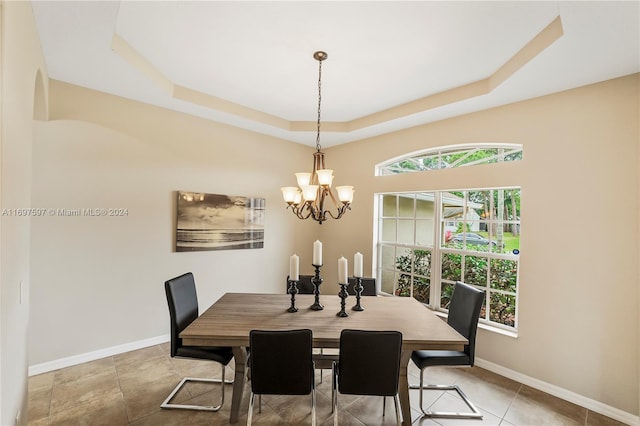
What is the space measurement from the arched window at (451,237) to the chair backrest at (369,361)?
1.91 metres

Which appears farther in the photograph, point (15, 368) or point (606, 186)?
point (606, 186)

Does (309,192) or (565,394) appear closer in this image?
(309,192)

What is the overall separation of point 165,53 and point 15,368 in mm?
2409

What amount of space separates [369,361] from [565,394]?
2.07 m

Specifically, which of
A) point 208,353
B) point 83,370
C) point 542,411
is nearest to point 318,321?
point 208,353

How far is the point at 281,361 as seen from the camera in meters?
1.73

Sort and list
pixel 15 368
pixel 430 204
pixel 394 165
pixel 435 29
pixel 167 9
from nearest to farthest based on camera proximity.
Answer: pixel 15 368, pixel 167 9, pixel 435 29, pixel 430 204, pixel 394 165

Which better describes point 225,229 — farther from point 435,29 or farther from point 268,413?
point 435,29

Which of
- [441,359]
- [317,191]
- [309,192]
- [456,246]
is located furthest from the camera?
[456,246]

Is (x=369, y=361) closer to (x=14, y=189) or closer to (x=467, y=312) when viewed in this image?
(x=467, y=312)

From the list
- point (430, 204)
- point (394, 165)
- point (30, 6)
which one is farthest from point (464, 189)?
point (30, 6)

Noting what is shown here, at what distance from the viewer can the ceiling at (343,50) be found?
1821 mm

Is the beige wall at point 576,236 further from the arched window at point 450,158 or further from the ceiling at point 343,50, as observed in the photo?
the ceiling at point 343,50

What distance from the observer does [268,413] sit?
86.7 inches
